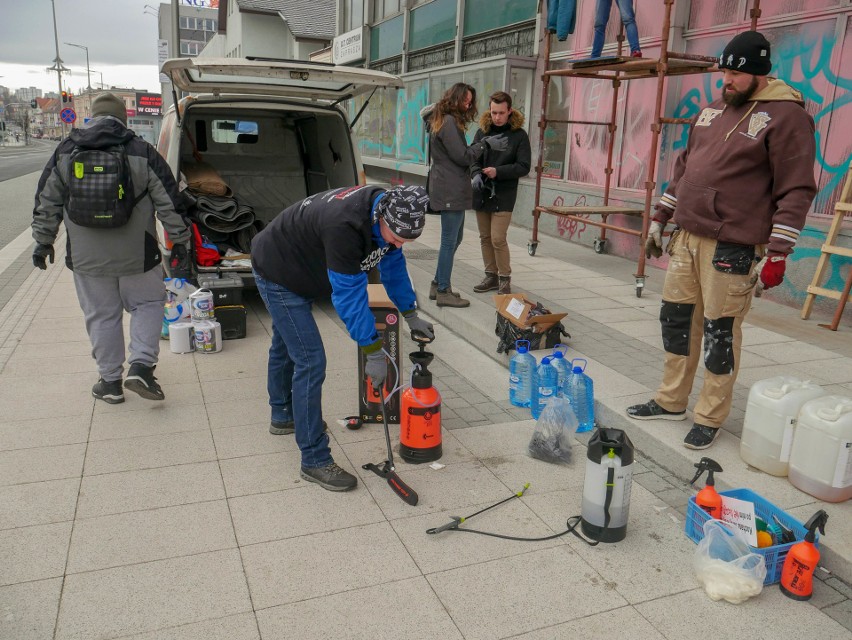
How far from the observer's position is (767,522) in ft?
10.3

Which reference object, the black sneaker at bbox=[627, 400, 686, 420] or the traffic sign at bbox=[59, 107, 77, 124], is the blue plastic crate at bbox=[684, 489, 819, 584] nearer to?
the black sneaker at bbox=[627, 400, 686, 420]

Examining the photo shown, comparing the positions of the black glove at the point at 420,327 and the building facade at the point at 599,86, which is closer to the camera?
the black glove at the point at 420,327

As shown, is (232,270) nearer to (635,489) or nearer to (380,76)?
(380,76)

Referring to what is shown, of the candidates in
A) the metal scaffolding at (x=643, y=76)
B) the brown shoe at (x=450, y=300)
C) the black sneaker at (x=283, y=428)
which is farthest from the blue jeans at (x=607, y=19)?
the black sneaker at (x=283, y=428)

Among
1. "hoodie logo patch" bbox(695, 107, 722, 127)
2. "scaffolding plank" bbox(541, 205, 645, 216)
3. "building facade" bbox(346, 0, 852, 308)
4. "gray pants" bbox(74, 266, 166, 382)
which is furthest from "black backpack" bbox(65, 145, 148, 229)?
"building facade" bbox(346, 0, 852, 308)

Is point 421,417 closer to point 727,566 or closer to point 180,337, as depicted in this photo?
point 727,566

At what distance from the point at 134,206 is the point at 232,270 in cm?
202

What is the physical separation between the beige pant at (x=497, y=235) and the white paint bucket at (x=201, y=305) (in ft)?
8.39

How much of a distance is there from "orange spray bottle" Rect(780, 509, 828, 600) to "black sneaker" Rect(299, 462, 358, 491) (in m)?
2.02

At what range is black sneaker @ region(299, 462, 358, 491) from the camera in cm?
363

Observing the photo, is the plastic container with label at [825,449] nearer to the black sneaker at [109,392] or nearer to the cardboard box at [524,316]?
the cardboard box at [524,316]

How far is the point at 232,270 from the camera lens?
6.57 m

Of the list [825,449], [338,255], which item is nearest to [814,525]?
[825,449]

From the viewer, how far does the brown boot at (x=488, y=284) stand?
729 centimetres
